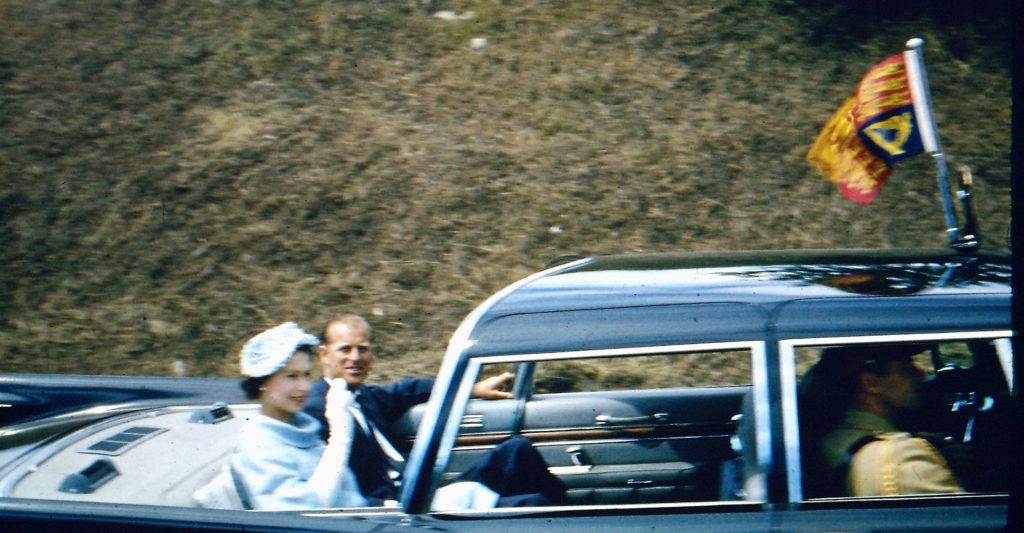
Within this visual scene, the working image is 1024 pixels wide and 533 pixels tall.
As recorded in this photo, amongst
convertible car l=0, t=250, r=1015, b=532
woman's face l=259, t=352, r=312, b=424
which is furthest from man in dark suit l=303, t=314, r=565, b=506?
woman's face l=259, t=352, r=312, b=424

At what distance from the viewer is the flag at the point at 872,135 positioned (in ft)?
11.8

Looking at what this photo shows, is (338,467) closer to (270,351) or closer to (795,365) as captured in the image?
(270,351)

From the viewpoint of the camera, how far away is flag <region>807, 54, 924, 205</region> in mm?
3584

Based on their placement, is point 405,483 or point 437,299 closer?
point 405,483

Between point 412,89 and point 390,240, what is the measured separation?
1.87 meters

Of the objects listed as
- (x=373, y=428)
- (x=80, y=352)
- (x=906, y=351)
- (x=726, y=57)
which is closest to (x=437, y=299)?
(x=80, y=352)

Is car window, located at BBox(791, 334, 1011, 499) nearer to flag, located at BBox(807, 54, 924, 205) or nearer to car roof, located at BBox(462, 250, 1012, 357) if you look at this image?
car roof, located at BBox(462, 250, 1012, 357)

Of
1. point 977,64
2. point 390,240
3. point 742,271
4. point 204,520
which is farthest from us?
point 977,64

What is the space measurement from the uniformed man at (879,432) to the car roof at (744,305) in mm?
119

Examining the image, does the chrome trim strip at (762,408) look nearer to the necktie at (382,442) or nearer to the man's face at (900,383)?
the man's face at (900,383)

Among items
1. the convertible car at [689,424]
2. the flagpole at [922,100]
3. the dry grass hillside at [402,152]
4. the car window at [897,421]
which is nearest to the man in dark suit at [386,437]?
the convertible car at [689,424]

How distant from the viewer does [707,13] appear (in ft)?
28.9

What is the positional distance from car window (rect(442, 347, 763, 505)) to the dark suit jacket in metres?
0.32

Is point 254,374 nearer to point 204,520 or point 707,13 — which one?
point 204,520
